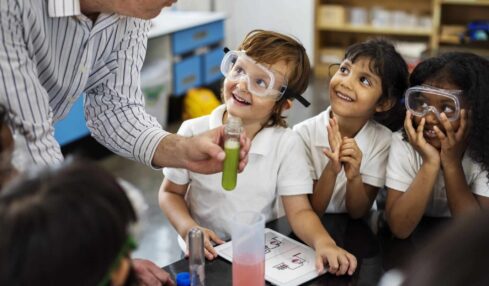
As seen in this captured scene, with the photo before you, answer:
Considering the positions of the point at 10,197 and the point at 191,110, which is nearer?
the point at 10,197

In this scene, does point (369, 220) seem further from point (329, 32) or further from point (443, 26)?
point (329, 32)

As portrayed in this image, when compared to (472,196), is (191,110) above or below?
below

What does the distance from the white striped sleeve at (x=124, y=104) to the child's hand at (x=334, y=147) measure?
0.47 meters

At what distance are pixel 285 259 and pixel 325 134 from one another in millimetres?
557

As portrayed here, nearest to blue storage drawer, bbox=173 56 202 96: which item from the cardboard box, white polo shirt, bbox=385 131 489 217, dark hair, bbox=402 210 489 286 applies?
the cardboard box

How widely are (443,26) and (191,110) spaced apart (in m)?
2.53

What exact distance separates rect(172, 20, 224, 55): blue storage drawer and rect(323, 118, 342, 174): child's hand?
3330 millimetres

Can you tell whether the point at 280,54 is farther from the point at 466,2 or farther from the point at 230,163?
the point at 466,2

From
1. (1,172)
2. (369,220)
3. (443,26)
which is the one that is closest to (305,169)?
(369,220)

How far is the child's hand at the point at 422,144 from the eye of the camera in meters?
1.78

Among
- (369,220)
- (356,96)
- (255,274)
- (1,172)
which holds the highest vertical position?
(1,172)

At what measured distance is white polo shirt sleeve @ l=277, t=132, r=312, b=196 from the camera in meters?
1.79

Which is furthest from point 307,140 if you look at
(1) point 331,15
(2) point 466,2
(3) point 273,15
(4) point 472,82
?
(3) point 273,15

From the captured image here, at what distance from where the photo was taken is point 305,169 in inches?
71.9
